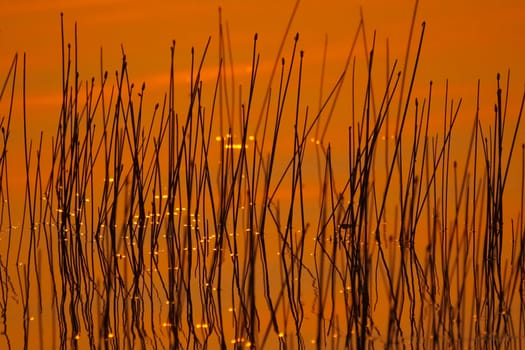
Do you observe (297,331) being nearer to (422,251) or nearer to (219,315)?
(219,315)

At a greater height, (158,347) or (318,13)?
(318,13)

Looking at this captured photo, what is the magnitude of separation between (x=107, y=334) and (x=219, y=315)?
537mm

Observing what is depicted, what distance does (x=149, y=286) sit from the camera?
602 cm

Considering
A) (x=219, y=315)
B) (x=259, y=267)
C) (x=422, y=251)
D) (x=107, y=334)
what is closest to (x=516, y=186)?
(x=422, y=251)

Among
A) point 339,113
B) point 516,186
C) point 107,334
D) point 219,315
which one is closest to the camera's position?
point 107,334

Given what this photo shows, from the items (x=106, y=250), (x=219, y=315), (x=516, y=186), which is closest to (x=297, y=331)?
(x=219, y=315)

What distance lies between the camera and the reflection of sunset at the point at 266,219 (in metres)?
5.21

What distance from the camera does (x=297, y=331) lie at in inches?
208

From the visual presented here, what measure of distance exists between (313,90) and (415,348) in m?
5.16

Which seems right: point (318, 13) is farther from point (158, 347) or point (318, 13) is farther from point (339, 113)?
point (158, 347)

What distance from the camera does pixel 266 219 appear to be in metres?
7.44

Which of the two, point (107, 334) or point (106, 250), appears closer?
point (107, 334)

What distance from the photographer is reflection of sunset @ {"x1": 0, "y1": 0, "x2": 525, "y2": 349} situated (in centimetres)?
521

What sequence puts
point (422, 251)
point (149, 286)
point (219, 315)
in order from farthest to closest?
1. point (422, 251)
2. point (149, 286)
3. point (219, 315)
